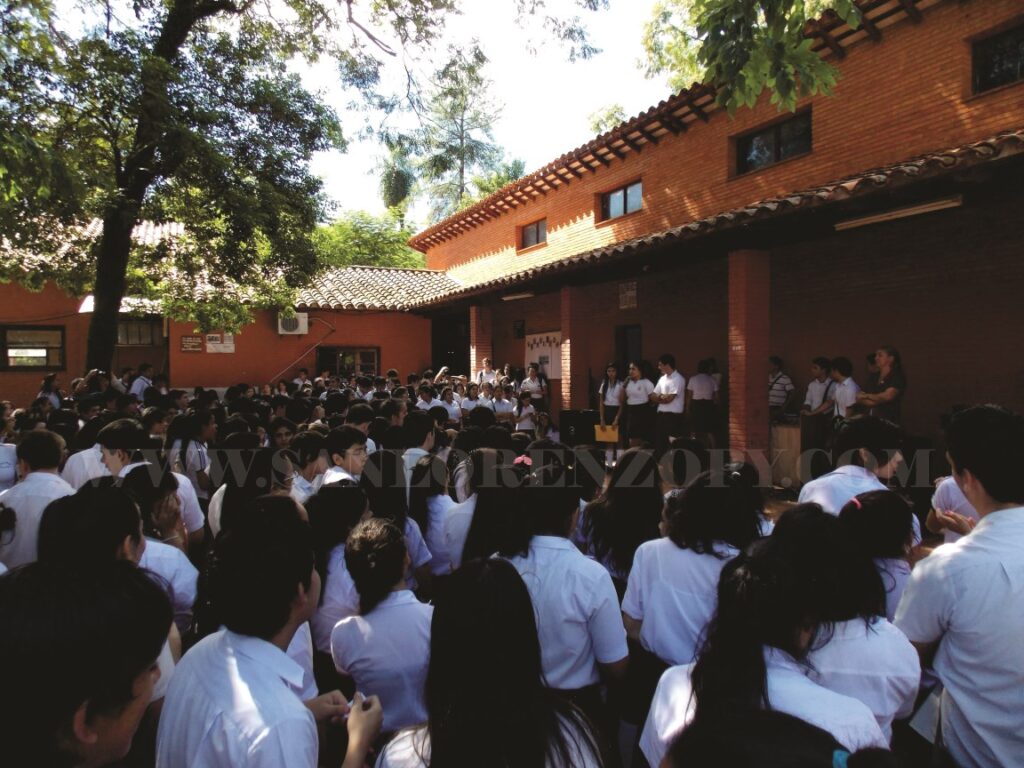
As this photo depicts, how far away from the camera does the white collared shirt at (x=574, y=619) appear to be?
2.37 metres

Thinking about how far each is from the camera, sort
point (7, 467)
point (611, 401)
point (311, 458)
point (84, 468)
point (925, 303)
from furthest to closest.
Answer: point (611, 401) < point (925, 303) < point (7, 467) < point (84, 468) < point (311, 458)

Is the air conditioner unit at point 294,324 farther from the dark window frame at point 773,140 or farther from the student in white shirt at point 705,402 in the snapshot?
the dark window frame at point 773,140

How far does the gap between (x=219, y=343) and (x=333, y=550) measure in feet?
50.4

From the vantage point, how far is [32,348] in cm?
1625

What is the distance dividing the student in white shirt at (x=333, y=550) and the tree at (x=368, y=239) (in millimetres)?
30158

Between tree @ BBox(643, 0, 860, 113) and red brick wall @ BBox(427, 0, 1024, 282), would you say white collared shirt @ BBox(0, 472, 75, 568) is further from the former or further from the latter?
red brick wall @ BBox(427, 0, 1024, 282)

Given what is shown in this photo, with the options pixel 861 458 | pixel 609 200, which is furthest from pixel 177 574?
pixel 609 200

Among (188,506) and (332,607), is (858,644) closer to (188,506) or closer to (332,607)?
(332,607)

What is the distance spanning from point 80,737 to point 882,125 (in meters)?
10.4

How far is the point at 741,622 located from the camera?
1568mm

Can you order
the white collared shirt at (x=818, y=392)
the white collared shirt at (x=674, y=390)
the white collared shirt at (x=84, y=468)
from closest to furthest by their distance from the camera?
the white collared shirt at (x=84, y=468), the white collared shirt at (x=818, y=392), the white collared shirt at (x=674, y=390)

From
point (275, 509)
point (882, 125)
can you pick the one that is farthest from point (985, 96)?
point (275, 509)

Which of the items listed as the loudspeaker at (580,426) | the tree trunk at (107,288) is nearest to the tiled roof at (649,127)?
the loudspeaker at (580,426)

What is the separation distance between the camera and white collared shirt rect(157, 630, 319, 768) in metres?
1.42
